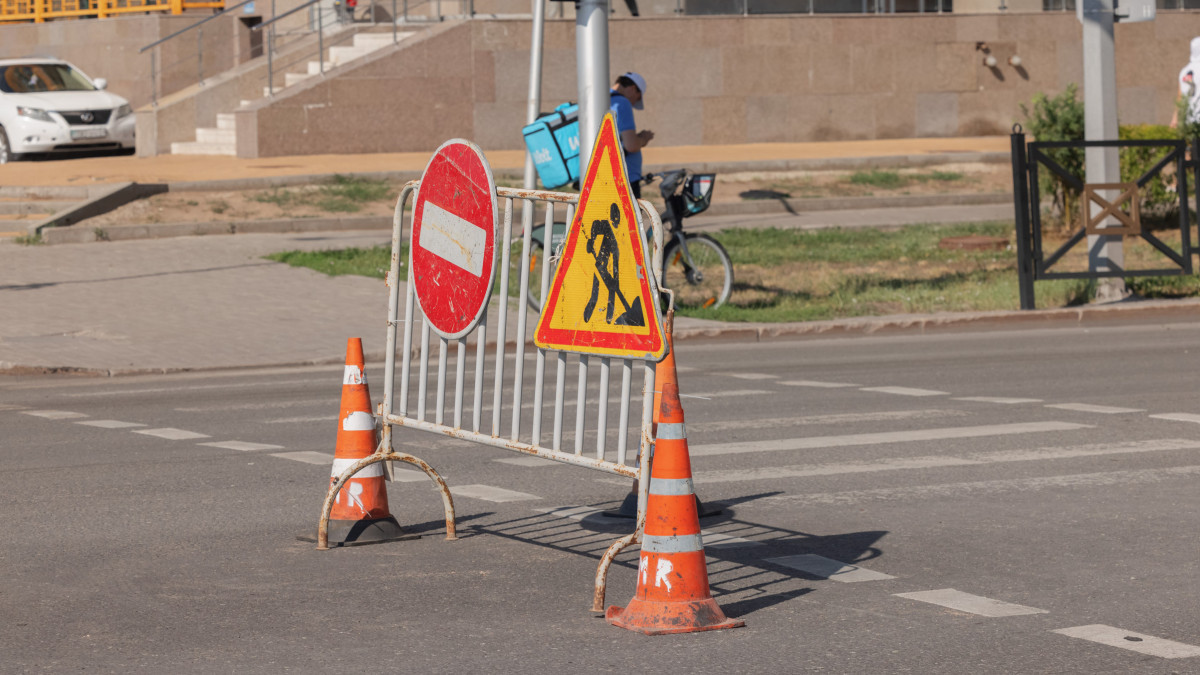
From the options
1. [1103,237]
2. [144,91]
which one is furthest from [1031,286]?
[144,91]

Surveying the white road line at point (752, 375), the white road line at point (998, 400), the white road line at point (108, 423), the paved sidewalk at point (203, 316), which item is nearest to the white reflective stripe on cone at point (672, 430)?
the white road line at point (998, 400)

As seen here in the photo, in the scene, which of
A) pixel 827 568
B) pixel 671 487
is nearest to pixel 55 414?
pixel 827 568

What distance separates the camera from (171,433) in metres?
9.99

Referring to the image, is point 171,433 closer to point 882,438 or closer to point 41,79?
point 882,438

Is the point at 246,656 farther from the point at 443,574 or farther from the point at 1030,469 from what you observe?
the point at 1030,469

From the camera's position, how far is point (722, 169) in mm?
26250

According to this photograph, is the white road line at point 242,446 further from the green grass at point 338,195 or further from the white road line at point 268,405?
the green grass at point 338,195

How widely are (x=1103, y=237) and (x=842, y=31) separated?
16.5 meters

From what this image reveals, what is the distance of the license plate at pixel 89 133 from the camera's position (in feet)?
93.1

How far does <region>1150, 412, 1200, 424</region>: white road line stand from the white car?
73.6 ft

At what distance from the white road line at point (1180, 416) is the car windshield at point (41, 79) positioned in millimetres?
23268

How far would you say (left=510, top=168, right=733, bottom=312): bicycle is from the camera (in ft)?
50.9

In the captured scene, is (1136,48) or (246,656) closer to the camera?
(246,656)

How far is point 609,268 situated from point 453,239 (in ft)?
3.76
